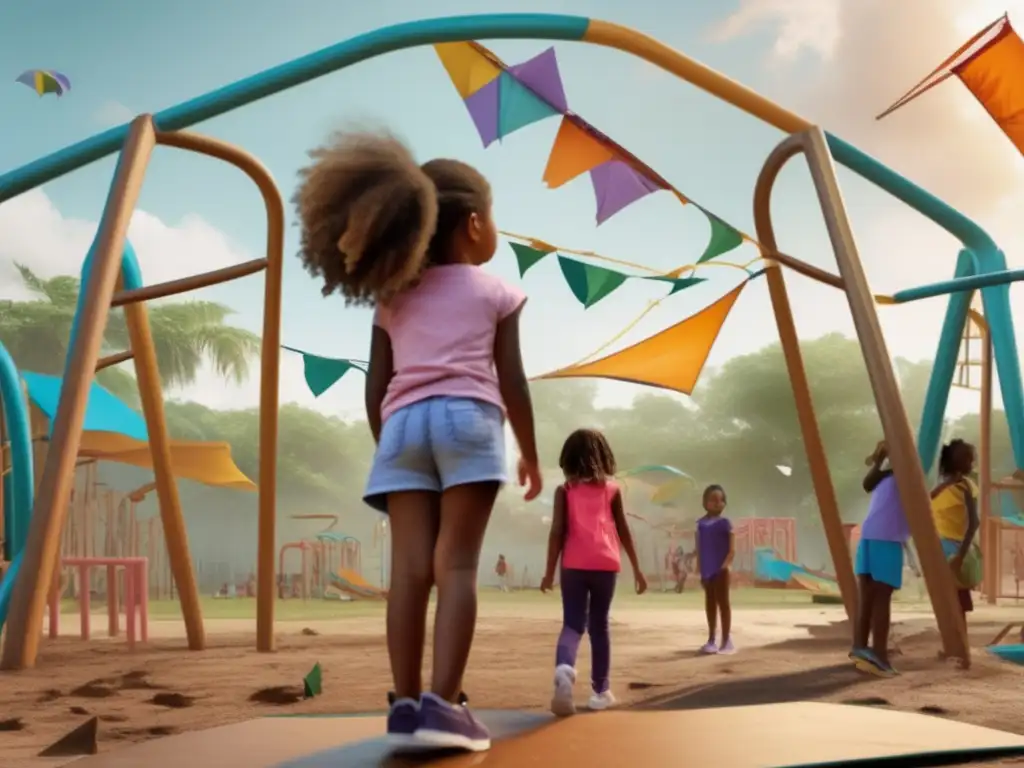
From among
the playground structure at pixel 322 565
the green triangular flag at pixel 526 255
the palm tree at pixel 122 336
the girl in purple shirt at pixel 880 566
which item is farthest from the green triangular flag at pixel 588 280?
the palm tree at pixel 122 336

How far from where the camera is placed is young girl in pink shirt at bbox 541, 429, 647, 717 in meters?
4.13

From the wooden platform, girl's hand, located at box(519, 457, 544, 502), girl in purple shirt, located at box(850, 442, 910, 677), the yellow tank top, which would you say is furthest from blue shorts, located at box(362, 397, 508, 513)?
the yellow tank top

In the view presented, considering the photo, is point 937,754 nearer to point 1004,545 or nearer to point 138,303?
point 138,303

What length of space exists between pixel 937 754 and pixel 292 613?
11.5 metres

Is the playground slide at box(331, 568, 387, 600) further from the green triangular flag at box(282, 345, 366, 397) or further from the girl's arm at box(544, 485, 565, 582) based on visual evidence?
the girl's arm at box(544, 485, 565, 582)

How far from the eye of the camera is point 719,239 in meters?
6.04

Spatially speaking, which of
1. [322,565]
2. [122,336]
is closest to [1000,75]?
[322,565]

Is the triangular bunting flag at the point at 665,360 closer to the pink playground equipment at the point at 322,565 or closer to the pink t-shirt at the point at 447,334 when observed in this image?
the pink t-shirt at the point at 447,334

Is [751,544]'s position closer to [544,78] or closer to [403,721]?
[544,78]

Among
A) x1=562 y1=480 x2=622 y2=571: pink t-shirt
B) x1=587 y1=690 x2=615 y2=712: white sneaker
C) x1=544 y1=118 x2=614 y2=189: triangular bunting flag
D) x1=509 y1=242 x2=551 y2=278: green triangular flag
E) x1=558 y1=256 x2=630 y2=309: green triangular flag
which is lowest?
x1=587 y1=690 x2=615 y2=712: white sneaker

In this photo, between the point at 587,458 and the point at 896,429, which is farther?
the point at 896,429

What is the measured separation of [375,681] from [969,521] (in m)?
2.89

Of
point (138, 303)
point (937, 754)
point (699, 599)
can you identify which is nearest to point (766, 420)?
point (699, 599)

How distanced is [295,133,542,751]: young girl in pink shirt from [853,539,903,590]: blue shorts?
109 inches
